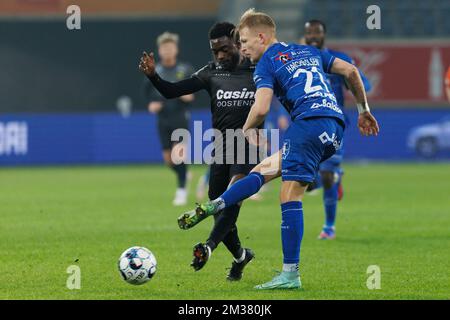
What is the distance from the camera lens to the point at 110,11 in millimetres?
36969

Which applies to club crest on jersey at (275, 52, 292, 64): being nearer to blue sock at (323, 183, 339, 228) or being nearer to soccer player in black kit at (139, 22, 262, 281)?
soccer player in black kit at (139, 22, 262, 281)

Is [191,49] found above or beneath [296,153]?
above

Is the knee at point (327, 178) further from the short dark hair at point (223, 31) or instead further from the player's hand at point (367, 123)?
the short dark hair at point (223, 31)

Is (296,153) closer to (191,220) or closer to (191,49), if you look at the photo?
(191,220)

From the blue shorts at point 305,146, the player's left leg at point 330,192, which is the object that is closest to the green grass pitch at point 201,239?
the player's left leg at point 330,192

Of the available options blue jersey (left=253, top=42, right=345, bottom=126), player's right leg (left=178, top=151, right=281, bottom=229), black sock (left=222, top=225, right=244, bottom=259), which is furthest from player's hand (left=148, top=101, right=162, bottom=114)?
blue jersey (left=253, top=42, right=345, bottom=126)

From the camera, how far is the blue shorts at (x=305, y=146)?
789cm

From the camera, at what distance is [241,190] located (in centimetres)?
805

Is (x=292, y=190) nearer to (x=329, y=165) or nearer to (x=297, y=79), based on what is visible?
(x=297, y=79)

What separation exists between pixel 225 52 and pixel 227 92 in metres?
0.33

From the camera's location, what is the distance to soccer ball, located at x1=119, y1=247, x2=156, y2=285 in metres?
8.00

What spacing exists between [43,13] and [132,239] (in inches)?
1015

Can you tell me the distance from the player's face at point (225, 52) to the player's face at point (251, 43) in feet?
1.45
